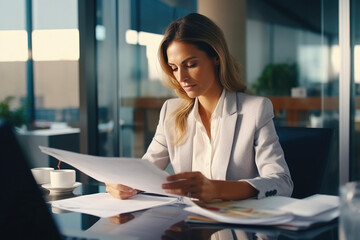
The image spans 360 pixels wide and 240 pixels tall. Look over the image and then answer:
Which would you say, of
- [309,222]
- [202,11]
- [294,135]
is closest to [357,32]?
[202,11]

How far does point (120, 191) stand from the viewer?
1.47 meters

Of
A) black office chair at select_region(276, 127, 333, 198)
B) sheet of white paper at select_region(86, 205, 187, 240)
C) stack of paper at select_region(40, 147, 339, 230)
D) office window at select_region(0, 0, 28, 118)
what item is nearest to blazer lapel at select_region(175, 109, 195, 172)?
black office chair at select_region(276, 127, 333, 198)

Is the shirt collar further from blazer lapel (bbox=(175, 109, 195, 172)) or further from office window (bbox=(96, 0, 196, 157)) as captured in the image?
office window (bbox=(96, 0, 196, 157))

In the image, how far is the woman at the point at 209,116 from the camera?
1830 mm

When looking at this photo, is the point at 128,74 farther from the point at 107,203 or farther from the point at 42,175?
the point at 107,203

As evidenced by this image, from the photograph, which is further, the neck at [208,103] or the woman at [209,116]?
the neck at [208,103]

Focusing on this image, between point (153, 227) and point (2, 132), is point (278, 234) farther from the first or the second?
point (2, 132)

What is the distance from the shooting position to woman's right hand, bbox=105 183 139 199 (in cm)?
147

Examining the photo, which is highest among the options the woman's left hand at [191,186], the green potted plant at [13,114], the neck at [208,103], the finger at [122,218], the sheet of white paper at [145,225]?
the neck at [208,103]

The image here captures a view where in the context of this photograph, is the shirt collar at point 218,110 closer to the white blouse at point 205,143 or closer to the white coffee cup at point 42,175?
the white blouse at point 205,143

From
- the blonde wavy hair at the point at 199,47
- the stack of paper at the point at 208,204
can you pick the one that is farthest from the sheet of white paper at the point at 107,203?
the blonde wavy hair at the point at 199,47

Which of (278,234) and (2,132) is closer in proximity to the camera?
(2,132)

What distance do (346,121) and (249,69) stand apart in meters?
0.83

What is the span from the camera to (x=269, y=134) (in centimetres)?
Result: 181
